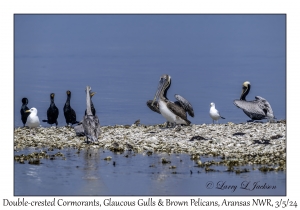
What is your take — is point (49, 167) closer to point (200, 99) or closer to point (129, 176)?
point (129, 176)

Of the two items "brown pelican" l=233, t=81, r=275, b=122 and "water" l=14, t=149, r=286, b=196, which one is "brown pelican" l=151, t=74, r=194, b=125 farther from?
"water" l=14, t=149, r=286, b=196

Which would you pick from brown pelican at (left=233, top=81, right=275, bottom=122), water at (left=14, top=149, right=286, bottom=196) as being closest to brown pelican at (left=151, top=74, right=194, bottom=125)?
brown pelican at (left=233, top=81, right=275, bottom=122)

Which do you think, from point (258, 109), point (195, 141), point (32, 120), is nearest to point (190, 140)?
point (195, 141)

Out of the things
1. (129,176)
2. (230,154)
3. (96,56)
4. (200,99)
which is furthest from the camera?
(96,56)

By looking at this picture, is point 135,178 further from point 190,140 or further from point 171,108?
point 171,108

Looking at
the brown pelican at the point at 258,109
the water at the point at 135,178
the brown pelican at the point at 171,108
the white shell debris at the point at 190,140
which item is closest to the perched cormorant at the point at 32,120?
the white shell debris at the point at 190,140

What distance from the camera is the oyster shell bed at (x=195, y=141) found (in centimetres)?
1580

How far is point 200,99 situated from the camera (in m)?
27.6

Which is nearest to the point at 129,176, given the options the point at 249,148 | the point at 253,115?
the point at 249,148

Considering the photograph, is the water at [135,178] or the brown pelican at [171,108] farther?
the brown pelican at [171,108]

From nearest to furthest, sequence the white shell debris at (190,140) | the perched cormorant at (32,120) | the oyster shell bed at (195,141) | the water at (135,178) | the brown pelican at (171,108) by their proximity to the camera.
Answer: the water at (135,178) < the oyster shell bed at (195,141) < the white shell debris at (190,140) < the brown pelican at (171,108) < the perched cormorant at (32,120)

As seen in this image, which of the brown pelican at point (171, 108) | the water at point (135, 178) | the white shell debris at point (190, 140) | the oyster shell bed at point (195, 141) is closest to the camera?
the water at point (135, 178)

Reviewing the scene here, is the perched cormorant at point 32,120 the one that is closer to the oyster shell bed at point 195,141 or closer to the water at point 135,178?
the oyster shell bed at point 195,141
